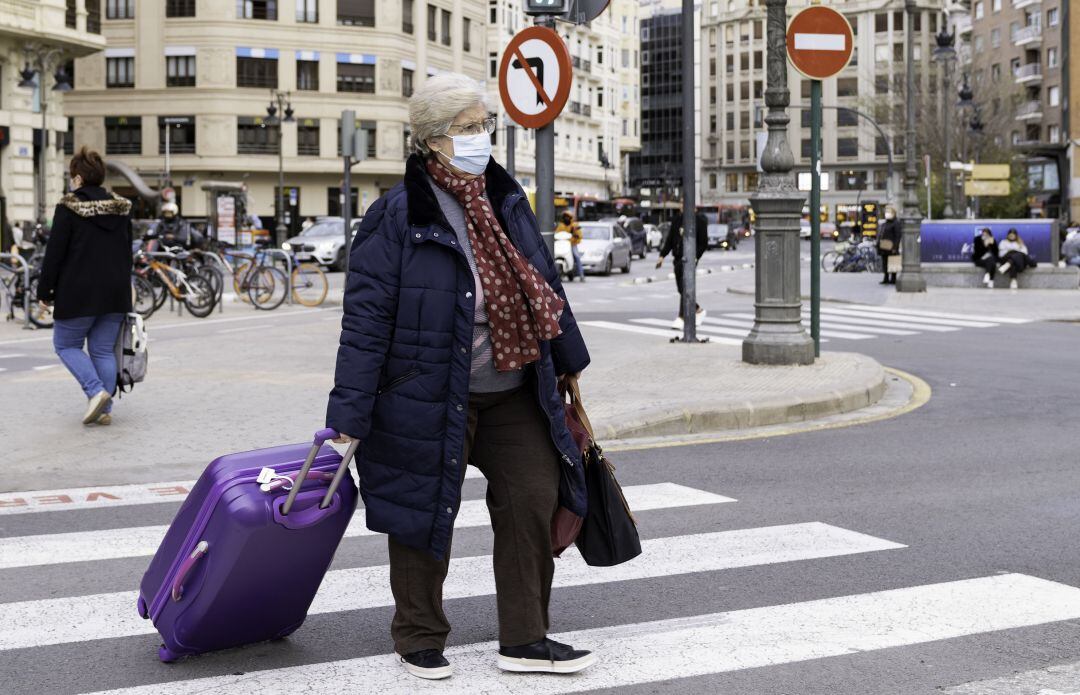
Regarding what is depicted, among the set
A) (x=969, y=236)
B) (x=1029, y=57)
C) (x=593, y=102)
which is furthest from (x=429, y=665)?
(x=1029, y=57)

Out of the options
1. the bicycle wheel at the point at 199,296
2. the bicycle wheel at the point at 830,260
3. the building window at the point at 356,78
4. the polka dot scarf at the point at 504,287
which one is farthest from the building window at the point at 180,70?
the polka dot scarf at the point at 504,287

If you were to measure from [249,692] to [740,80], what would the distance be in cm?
13143

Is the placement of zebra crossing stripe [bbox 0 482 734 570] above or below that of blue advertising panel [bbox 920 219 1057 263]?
below

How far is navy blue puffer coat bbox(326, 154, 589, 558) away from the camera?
421 cm

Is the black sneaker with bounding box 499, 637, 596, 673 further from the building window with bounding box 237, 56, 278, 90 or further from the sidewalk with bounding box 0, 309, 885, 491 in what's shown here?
the building window with bounding box 237, 56, 278, 90

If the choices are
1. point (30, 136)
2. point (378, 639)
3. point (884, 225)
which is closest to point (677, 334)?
point (378, 639)

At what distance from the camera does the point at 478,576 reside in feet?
18.9

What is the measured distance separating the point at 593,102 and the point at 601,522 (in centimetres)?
9463

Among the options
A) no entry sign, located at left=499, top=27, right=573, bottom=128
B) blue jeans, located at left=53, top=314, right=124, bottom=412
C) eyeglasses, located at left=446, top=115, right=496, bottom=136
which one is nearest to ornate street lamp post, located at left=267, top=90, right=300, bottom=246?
blue jeans, located at left=53, top=314, right=124, bottom=412

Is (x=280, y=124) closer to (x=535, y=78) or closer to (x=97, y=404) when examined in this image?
(x=97, y=404)

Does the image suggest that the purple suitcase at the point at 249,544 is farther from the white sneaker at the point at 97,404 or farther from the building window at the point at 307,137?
the building window at the point at 307,137

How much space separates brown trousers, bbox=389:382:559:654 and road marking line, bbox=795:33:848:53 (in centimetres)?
929

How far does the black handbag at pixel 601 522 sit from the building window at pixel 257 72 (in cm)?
6370

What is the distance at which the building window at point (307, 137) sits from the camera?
6650cm
